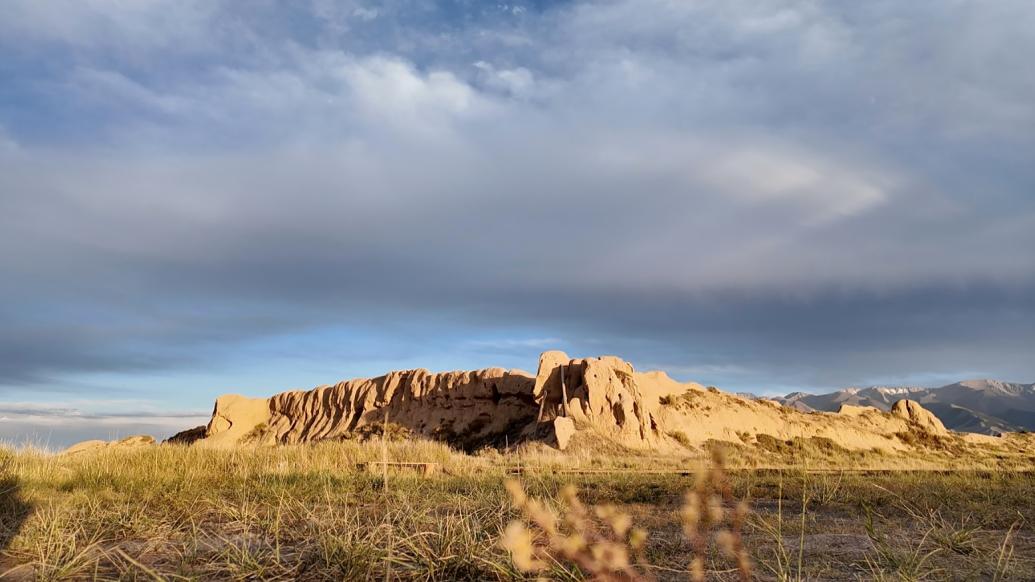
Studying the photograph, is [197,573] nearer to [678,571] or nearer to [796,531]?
[678,571]

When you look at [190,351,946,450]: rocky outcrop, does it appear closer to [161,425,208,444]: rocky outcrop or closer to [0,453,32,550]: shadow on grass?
[161,425,208,444]: rocky outcrop

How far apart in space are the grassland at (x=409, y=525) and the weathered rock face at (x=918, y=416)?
32.3 meters

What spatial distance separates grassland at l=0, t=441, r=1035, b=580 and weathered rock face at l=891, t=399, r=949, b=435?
32256 millimetres

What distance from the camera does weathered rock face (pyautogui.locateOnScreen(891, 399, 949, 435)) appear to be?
37656 millimetres

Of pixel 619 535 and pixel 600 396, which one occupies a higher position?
pixel 600 396

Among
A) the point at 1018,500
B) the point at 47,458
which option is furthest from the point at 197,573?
the point at 1018,500

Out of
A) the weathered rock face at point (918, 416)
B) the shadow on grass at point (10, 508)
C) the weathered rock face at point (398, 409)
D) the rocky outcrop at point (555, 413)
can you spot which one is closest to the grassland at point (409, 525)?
the shadow on grass at point (10, 508)

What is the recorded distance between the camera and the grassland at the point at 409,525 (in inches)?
146

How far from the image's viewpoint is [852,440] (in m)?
34.0

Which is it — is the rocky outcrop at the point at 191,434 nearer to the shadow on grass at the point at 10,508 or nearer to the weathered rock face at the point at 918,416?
the shadow on grass at the point at 10,508

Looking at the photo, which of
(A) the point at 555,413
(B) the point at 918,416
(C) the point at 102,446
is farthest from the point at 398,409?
(B) the point at 918,416

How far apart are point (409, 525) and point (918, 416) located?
1676 inches

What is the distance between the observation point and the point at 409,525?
473 cm

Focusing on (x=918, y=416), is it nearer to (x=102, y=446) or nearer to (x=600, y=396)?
(x=600, y=396)
